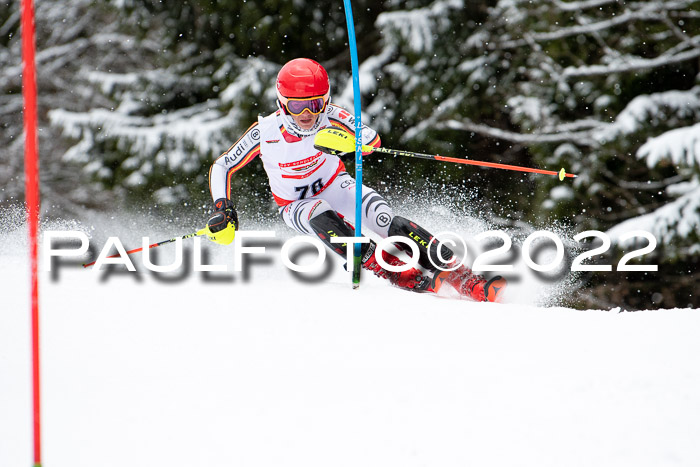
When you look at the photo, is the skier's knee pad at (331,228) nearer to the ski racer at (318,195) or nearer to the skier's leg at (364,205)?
the ski racer at (318,195)

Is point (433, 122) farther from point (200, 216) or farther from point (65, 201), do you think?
point (65, 201)

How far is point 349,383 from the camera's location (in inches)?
106

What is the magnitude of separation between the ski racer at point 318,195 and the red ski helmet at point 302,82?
0.06 ft

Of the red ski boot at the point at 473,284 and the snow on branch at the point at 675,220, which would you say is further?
the snow on branch at the point at 675,220

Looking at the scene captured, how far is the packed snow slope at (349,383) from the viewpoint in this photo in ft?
7.37

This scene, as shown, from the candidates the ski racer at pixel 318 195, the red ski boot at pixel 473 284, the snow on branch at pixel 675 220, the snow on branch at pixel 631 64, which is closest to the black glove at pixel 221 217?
the ski racer at pixel 318 195

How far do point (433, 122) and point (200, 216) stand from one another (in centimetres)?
415

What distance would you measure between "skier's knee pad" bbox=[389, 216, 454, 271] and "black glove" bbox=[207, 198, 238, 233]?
1098 millimetres

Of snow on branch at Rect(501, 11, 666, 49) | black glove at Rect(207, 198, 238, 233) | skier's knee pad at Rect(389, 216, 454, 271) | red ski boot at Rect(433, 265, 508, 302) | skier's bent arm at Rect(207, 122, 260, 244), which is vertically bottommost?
red ski boot at Rect(433, 265, 508, 302)

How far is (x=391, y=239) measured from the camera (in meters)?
4.35

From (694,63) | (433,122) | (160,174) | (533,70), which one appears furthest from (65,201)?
(694,63)

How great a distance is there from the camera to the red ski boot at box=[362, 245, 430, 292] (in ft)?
14.8

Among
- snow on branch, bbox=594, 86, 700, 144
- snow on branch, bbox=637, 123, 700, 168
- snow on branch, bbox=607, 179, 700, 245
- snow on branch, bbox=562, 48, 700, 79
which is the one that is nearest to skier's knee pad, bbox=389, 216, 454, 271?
snow on branch, bbox=637, 123, 700, 168

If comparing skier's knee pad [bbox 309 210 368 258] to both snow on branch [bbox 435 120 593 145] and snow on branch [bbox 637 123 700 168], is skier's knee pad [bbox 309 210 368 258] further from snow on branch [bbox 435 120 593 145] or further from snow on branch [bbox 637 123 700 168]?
snow on branch [bbox 435 120 593 145]
